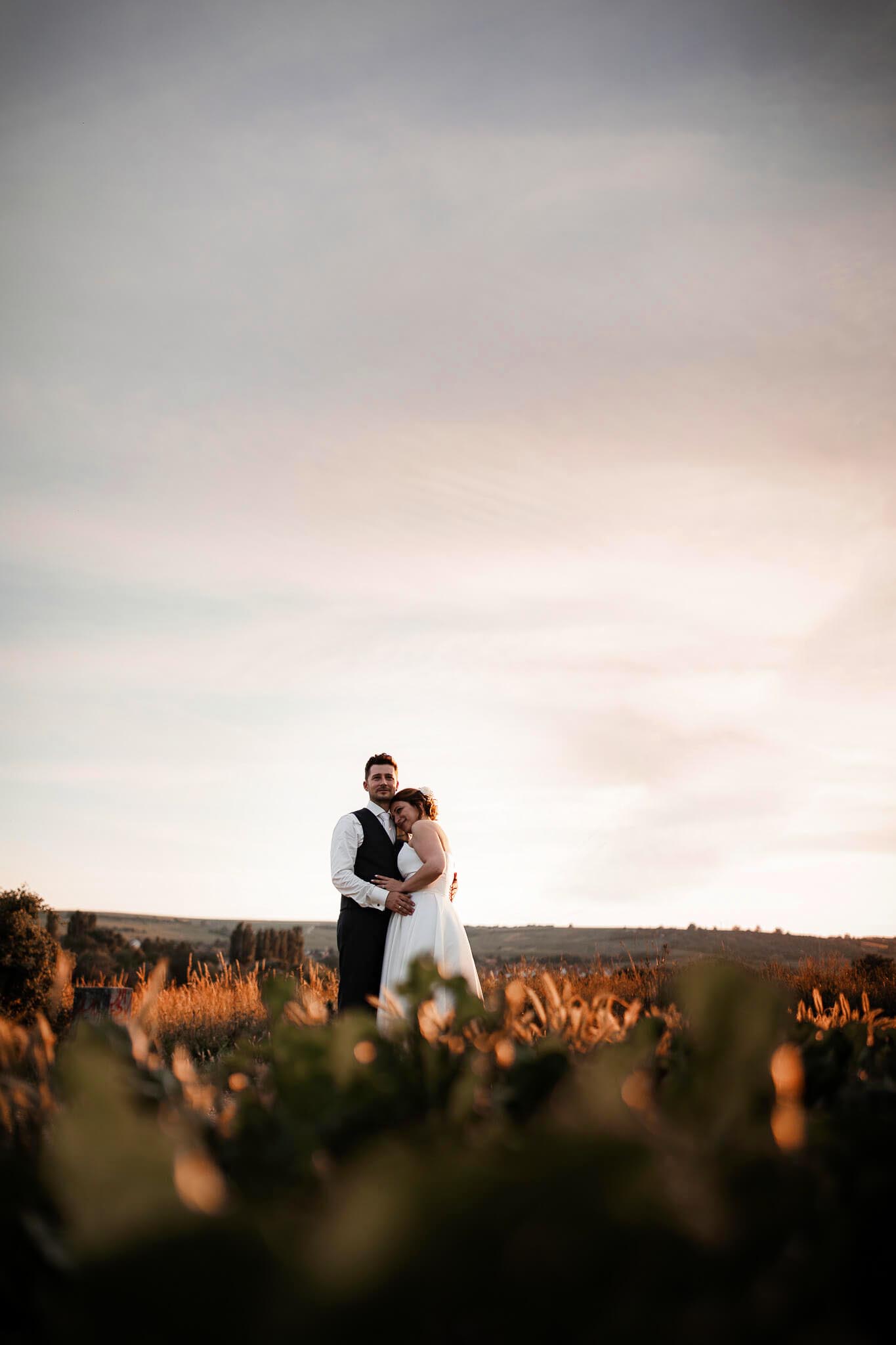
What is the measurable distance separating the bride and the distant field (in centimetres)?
347

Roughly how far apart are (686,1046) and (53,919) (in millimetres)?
16317

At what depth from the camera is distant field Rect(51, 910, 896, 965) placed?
24.0m

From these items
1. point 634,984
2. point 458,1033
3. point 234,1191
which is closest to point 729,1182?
point 234,1191

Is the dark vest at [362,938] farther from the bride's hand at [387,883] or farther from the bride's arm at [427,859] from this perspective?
the bride's arm at [427,859]

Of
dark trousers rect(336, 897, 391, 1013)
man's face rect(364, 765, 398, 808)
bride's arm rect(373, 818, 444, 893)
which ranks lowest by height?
Answer: dark trousers rect(336, 897, 391, 1013)

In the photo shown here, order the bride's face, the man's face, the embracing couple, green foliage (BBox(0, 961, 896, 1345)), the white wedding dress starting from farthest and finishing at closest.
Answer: the man's face, the bride's face, the embracing couple, the white wedding dress, green foliage (BBox(0, 961, 896, 1345))

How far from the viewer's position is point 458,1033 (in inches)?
46.6

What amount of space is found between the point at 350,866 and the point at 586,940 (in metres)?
40.7

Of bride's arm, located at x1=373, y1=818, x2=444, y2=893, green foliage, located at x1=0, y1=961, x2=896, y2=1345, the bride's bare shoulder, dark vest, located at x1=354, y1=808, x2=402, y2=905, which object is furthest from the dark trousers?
green foliage, located at x1=0, y1=961, x2=896, y2=1345

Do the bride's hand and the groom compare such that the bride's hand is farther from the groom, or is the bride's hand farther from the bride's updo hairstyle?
Result: the bride's updo hairstyle

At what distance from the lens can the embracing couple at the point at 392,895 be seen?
6.89 m

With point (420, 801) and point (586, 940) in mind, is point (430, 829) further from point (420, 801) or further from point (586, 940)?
point (586, 940)

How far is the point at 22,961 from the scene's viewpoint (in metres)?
10.9

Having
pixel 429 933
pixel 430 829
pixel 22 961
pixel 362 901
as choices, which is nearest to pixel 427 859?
pixel 430 829
